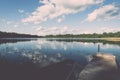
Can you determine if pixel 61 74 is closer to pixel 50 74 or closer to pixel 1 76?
pixel 50 74

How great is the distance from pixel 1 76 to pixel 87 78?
41.0ft

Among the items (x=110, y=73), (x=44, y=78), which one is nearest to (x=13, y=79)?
(x=44, y=78)

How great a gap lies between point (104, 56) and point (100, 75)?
1613 centimetres

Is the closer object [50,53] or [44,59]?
[44,59]

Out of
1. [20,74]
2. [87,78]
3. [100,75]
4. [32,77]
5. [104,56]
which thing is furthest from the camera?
[104,56]

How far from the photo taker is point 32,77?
2506 centimetres

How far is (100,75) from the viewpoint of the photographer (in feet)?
76.0

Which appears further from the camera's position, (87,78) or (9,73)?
(9,73)

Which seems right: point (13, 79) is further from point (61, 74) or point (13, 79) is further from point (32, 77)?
point (61, 74)

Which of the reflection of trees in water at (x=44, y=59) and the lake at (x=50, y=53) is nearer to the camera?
the reflection of trees in water at (x=44, y=59)

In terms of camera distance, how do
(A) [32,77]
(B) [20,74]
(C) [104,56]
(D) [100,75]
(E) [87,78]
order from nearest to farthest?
(E) [87,78] → (D) [100,75] → (A) [32,77] → (B) [20,74] → (C) [104,56]

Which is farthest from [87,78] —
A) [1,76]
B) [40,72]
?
[1,76]

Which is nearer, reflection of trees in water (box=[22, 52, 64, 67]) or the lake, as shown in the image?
reflection of trees in water (box=[22, 52, 64, 67])

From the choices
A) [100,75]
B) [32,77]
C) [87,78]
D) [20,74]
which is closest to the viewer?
[87,78]
